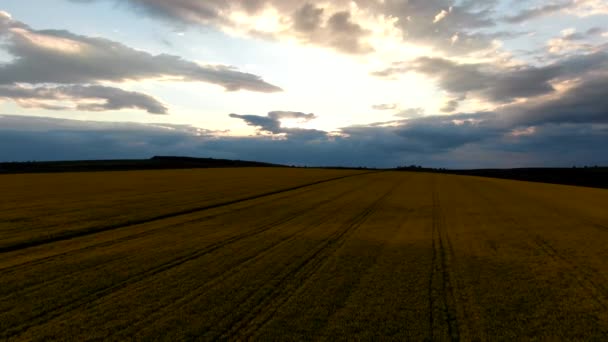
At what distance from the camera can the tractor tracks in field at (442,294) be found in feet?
23.0

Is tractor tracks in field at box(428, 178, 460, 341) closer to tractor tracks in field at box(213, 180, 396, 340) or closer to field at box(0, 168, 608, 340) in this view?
field at box(0, 168, 608, 340)

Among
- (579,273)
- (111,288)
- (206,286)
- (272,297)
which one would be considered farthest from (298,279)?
(579,273)

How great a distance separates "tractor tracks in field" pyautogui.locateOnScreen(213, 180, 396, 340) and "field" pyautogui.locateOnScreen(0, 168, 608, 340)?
0.14 feet

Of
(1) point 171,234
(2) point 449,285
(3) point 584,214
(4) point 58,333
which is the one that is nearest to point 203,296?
(4) point 58,333

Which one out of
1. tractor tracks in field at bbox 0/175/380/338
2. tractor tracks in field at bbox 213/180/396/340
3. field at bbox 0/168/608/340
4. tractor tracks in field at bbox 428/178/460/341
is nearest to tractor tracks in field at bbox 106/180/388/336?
field at bbox 0/168/608/340

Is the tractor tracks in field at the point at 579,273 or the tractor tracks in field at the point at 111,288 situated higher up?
the tractor tracks in field at the point at 579,273

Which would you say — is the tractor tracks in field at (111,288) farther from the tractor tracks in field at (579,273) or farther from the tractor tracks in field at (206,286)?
the tractor tracks in field at (579,273)

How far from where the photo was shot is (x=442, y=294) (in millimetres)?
8812

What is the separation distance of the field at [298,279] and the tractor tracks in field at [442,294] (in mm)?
45

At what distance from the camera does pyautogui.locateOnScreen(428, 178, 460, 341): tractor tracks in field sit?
7.02m

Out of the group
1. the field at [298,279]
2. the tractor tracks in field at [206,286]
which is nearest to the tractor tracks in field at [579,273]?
the field at [298,279]

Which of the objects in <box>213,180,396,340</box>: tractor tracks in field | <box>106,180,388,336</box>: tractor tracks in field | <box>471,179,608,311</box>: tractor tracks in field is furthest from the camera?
<box>471,179,608,311</box>: tractor tracks in field

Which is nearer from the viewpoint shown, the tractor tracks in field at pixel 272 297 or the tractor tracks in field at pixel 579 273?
the tractor tracks in field at pixel 272 297

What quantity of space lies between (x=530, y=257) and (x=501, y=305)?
217 inches
